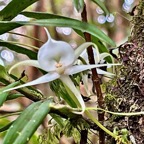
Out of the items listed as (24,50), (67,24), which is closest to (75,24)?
(67,24)

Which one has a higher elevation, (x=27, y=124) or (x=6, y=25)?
(x=6, y=25)

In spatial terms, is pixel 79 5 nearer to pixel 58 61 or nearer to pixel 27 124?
pixel 58 61

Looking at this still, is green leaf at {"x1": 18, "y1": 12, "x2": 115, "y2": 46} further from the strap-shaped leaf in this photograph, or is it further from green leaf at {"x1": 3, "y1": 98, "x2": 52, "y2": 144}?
green leaf at {"x1": 3, "y1": 98, "x2": 52, "y2": 144}

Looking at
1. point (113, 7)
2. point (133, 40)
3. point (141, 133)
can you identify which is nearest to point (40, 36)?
point (113, 7)

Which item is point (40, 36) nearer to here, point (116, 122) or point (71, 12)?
point (71, 12)

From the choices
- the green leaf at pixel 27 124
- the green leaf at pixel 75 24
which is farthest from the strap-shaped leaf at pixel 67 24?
the green leaf at pixel 27 124

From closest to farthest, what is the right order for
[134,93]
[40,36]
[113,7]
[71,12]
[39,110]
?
1. [39,110]
2. [134,93]
3. [40,36]
4. [113,7]
5. [71,12]

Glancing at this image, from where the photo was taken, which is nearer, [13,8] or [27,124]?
[27,124]
